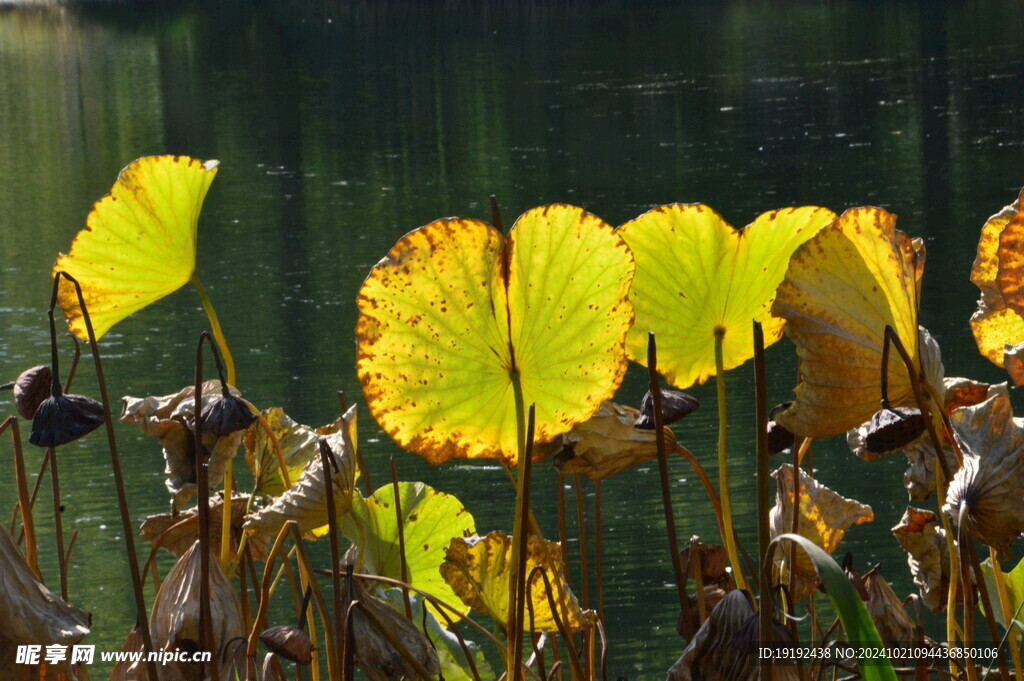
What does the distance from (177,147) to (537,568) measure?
10.9 m

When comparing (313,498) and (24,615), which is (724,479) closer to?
(313,498)

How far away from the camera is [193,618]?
1.91ft

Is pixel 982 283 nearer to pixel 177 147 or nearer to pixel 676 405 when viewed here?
pixel 676 405

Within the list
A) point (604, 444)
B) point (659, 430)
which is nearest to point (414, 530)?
point (604, 444)

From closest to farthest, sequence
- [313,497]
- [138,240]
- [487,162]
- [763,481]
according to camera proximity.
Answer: [763,481] → [313,497] → [138,240] → [487,162]

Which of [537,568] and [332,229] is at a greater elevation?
[537,568]

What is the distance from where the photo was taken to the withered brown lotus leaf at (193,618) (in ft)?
1.88

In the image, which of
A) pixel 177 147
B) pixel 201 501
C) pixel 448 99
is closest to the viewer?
pixel 201 501

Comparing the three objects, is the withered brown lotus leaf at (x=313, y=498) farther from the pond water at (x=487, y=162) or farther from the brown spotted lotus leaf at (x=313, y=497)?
the pond water at (x=487, y=162)

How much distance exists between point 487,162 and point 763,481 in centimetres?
925

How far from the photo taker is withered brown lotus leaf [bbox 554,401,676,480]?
0.63 meters

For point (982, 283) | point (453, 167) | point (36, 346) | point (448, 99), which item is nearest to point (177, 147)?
point (453, 167)

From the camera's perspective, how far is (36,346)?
4.79m

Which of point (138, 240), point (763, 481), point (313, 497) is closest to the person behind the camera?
point (763, 481)
